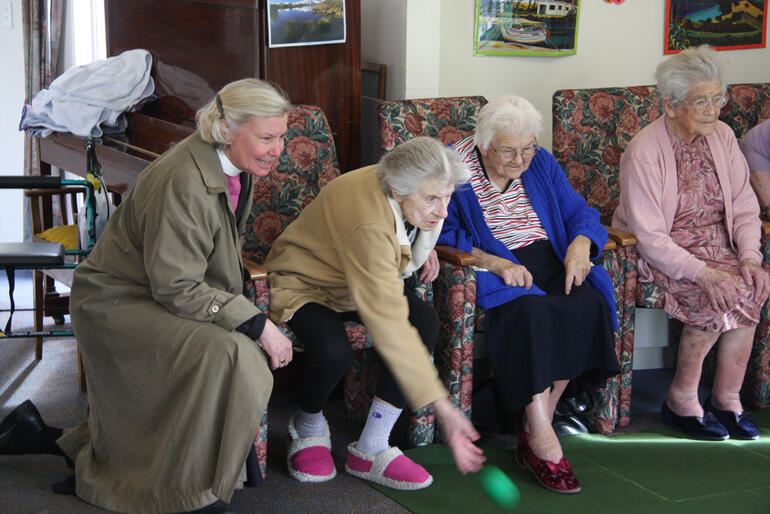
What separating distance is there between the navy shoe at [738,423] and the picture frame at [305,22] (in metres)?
1.84

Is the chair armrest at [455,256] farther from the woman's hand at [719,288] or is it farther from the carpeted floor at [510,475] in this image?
the woman's hand at [719,288]

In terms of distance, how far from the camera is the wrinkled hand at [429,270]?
2596mm

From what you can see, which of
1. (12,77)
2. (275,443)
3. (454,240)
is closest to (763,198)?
(454,240)

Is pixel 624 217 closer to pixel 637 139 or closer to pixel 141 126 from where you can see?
pixel 637 139

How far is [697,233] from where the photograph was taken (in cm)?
292

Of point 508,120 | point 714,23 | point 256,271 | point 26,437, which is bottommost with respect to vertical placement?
point 26,437

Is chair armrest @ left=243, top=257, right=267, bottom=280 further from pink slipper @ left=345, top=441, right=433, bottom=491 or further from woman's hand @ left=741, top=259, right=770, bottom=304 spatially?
woman's hand @ left=741, top=259, right=770, bottom=304

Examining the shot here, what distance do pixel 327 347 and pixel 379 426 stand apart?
0.31m

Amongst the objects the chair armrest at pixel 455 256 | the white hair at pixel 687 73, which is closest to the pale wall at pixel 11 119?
the chair armrest at pixel 455 256

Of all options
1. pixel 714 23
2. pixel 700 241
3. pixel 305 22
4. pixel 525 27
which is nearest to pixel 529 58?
pixel 525 27

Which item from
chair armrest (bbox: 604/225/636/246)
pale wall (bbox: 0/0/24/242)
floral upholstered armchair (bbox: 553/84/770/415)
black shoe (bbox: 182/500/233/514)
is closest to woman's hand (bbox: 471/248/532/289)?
chair armrest (bbox: 604/225/636/246)

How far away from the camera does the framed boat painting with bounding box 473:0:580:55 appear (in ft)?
11.3

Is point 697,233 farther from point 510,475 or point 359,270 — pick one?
point 359,270

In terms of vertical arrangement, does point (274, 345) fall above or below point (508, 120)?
below
